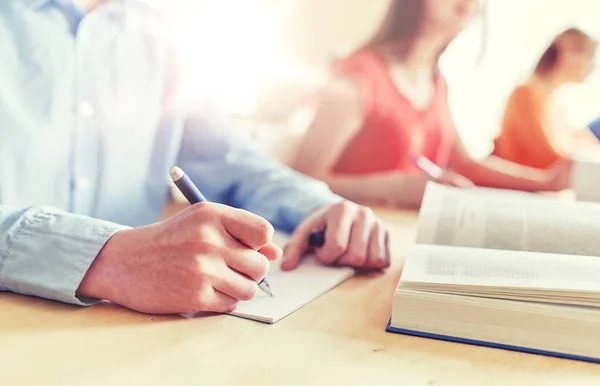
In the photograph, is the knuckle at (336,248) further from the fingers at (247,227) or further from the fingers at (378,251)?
the fingers at (247,227)

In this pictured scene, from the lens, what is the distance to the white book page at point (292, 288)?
0.60 metres

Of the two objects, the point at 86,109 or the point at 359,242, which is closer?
the point at 359,242

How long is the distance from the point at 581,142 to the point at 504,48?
0.84 feet

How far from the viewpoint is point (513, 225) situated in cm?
76

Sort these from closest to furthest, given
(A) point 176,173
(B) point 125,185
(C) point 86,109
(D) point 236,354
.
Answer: (D) point 236,354
(A) point 176,173
(C) point 86,109
(B) point 125,185

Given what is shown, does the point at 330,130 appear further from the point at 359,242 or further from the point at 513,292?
the point at 513,292

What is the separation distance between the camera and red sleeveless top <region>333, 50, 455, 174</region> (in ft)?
4.59

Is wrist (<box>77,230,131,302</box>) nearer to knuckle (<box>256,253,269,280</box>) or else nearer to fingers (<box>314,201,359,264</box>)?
knuckle (<box>256,253,269,280</box>)

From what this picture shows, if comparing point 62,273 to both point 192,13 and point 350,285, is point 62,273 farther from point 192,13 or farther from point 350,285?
point 192,13

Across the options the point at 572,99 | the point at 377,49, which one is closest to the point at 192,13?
the point at 377,49

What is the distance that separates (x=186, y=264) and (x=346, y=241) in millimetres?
245

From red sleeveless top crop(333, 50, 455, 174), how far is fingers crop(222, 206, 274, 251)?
83 cm

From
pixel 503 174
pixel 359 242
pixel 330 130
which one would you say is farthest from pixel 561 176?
pixel 359 242

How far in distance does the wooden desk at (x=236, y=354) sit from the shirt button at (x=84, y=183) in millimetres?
335
